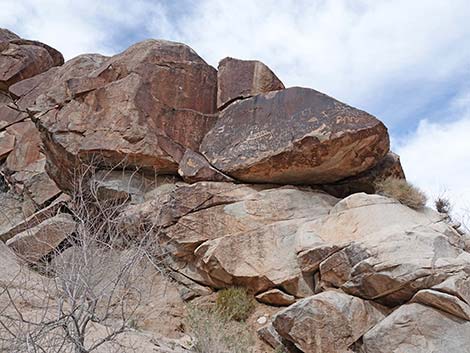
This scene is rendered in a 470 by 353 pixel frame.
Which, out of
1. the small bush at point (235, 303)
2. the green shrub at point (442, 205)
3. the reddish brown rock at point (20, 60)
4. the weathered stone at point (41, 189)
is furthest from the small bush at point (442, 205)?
the reddish brown rock at point (20, 60)

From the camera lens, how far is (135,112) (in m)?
9.12

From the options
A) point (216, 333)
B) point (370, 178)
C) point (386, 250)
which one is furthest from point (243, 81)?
point (216, 333)

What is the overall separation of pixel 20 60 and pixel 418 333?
15230mm

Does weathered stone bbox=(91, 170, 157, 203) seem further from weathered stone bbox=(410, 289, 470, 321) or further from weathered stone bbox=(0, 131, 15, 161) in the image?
weathered stone bbox=(0, 131, 15, 161)

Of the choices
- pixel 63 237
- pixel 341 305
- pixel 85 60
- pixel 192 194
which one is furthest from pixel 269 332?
pixel 85 60

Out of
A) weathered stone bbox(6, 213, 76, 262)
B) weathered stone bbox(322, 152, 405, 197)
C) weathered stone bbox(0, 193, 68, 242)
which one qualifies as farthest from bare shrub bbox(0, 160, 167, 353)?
weathered stone bbox(322, 152, 405, 197)

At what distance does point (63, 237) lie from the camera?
8711 mm

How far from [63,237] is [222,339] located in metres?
3.96

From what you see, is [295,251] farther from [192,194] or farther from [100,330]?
[100,330]

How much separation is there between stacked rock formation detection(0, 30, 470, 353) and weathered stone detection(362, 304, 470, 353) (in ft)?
0.05

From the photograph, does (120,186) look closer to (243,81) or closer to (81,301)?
(243,81)

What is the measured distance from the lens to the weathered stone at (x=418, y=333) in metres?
5.14

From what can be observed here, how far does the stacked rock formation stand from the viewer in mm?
5703

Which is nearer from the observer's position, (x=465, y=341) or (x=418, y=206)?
(x=465, y=341)
